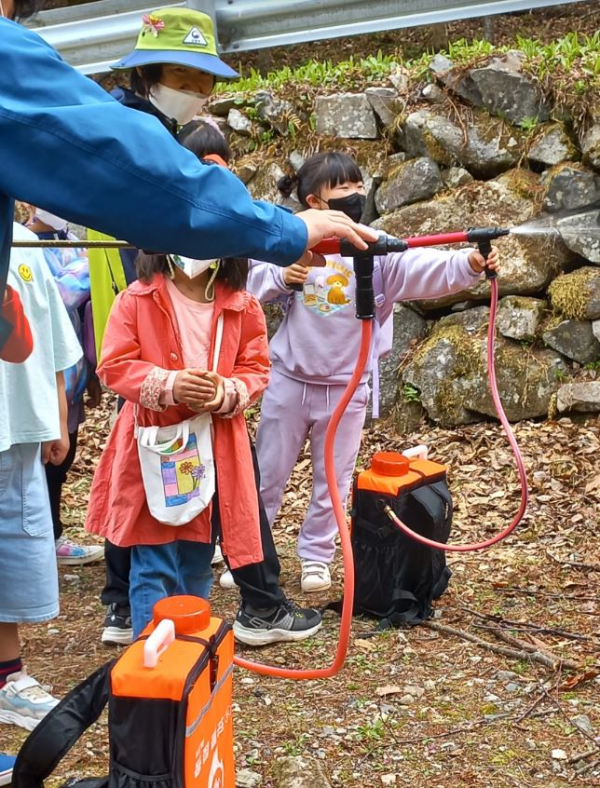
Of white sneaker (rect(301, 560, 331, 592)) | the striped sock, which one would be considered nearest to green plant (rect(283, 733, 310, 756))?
the striped sock

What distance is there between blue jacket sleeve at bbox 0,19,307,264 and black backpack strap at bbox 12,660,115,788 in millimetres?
990

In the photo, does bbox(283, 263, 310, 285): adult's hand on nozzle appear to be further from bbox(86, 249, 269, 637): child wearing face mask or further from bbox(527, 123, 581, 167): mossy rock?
bbox(527, 123, 581, 167): mossy rock

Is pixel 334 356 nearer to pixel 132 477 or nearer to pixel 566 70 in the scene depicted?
pixel 132 477

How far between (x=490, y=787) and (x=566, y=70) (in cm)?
466

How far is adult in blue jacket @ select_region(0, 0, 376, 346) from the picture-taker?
1536 millimetres

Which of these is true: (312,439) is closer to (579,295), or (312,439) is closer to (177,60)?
(177,60)

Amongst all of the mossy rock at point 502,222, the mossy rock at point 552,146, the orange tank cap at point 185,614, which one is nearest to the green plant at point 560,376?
the mossy rock at point 502,222

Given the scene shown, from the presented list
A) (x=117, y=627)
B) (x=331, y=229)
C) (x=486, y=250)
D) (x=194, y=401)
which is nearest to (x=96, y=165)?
(x=331, y=229)

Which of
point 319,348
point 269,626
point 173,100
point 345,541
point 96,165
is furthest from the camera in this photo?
point 319,348

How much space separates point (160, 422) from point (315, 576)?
4.21 ft

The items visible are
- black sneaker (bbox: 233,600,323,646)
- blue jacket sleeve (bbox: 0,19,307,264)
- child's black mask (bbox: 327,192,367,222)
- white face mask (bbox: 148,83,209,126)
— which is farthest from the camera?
child's black mask (bbox: 327,192,367,222)

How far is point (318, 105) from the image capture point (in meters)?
6.39

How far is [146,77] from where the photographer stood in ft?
11.9

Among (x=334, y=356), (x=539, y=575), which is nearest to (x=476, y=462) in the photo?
(x=539, y=575)
